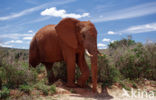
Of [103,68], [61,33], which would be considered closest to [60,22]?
[61,33]

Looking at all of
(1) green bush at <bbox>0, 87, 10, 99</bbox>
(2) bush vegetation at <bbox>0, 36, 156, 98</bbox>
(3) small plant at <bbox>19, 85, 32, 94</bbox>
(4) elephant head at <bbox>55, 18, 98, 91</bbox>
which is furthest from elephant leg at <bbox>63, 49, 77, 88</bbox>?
(1) green bush at <bbox>0, 87, 10, 99</bbox>

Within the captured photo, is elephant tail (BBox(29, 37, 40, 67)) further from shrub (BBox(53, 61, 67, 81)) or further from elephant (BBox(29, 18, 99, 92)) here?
shrub (BBox(53, 61, 67, 81))

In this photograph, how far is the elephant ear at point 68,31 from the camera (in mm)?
8688

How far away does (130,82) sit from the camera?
999cm

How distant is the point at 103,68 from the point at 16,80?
484cm

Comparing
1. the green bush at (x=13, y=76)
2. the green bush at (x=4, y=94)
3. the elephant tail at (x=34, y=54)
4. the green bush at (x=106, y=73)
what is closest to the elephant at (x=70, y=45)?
the elephant tail at (x=34, y=54)

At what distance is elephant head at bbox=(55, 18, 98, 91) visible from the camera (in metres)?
7.50

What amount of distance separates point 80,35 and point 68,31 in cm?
86

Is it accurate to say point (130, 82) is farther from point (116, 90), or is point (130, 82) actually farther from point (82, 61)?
point (82, 61)

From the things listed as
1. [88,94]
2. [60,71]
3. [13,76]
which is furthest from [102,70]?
[13,76]

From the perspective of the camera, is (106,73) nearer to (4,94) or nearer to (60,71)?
(60,71)

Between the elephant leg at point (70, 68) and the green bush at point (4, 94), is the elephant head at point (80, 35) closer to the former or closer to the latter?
the elephant leg at point (70, 68)

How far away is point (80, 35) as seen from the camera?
27.6 feet

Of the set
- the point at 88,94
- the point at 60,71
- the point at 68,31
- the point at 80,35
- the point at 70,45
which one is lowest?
the point at 88,94
